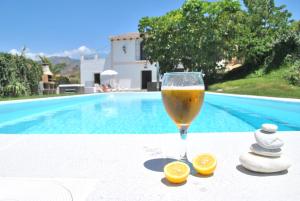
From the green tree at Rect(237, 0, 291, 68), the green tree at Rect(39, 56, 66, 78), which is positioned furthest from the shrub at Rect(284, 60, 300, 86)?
the green tree at Rect(39, 56, 66, 78)

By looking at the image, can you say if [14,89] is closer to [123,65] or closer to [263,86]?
[263,86]

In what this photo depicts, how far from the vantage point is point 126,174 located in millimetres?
2033

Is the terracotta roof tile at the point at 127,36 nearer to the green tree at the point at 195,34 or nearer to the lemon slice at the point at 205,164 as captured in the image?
the green tree at the point at 195,34

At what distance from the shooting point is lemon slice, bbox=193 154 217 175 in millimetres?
1947

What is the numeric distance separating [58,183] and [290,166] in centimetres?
175

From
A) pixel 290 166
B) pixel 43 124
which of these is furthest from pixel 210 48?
pixel 290 166

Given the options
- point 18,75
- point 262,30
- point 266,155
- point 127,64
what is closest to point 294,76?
point 262,30

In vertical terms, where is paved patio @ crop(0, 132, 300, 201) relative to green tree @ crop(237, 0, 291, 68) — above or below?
below

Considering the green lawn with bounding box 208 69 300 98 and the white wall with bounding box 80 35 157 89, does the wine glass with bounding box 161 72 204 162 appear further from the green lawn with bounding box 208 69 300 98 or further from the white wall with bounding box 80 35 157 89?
the white wall with bounding box 80 35 157 89

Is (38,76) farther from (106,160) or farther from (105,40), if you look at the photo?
(106,160)

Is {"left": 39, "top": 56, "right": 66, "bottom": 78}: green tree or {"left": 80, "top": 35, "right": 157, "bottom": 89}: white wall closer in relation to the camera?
{"left": 80, "top": 35, "right": 157, "bottom": 89}: white wall

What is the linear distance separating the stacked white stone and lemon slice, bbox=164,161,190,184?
0.56m

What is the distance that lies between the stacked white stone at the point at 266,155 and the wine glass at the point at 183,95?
649 mm

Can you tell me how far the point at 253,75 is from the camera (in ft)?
70.7
